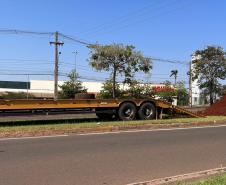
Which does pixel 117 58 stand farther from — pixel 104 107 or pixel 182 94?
pixel 182 94

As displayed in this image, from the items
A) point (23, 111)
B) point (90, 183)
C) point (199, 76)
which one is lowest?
point (90, 183)

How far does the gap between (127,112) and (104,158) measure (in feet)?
24.0

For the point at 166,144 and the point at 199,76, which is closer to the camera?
the point at 166,144

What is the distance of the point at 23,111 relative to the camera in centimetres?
1155

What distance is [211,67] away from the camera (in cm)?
3042

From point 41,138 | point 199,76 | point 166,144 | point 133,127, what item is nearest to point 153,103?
point 133,127

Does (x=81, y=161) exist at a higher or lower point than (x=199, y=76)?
lower

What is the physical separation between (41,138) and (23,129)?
1.30 m

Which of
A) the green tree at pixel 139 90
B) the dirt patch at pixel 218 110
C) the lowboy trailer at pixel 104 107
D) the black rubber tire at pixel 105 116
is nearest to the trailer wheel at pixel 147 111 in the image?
the lowboy trailer at pixel 104 107

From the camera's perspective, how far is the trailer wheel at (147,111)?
13.7 metres

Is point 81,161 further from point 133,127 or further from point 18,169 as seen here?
point 133,127

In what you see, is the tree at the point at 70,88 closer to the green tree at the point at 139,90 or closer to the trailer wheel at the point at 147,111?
the green tree at the point at 139,90

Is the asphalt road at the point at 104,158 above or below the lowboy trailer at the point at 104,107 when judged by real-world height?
below

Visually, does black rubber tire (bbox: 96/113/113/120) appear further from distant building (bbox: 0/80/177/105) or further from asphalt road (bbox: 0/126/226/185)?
distant building (bbox: 0/80/177/105)
